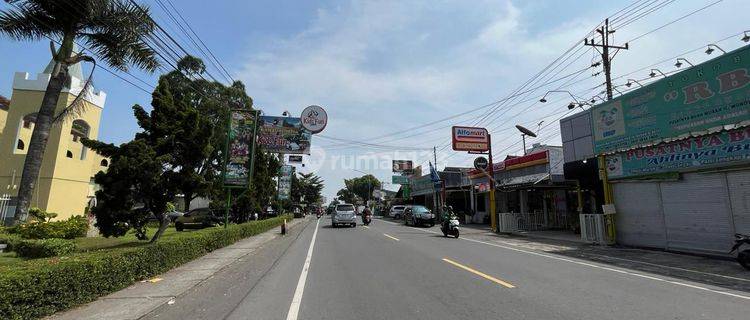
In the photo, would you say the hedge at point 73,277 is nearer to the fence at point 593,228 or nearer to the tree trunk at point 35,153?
the tree trunk at point 35,153

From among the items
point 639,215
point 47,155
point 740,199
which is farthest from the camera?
point 47,155

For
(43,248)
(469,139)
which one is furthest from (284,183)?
(43,248)

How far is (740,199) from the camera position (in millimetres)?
12711

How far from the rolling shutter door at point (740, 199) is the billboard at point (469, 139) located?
18897mm

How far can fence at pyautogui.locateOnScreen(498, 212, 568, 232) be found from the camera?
24984 millimetres

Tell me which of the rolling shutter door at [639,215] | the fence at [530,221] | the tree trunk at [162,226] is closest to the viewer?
the tree trunk at [162,226]

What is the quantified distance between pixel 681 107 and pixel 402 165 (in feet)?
209

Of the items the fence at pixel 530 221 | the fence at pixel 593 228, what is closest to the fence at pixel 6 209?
the fence at pixel 530 221

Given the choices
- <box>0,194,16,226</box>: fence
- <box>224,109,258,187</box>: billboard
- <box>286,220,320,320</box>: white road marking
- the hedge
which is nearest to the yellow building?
<box>0,194,16,226</box>: fence

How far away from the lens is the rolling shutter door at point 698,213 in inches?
518

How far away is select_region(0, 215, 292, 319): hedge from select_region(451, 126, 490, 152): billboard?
24.3 meters

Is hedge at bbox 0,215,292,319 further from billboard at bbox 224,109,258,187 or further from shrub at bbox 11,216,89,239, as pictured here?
billboard at bbox 224,109,258,187

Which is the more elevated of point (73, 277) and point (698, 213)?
point (698, 213)

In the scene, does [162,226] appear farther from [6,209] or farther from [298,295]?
[6,209]
